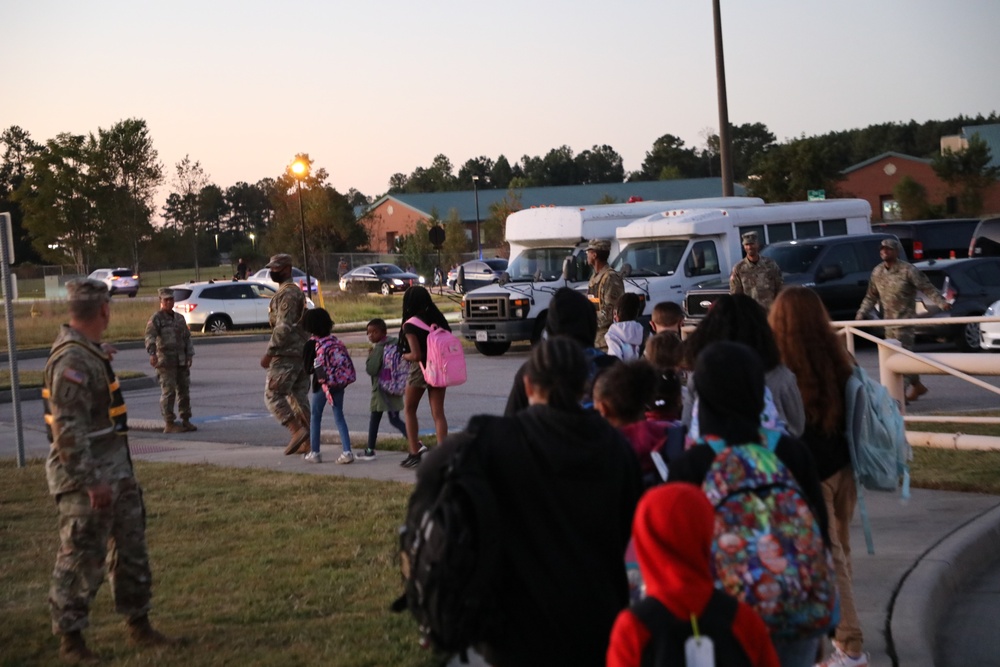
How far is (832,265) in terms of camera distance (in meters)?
19.9

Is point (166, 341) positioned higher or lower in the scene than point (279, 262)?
lower

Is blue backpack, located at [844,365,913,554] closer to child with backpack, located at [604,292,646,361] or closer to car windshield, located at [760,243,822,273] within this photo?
child with backpack, located at [604,292,646,361]

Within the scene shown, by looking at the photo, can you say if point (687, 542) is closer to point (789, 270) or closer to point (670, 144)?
point (789, 270)

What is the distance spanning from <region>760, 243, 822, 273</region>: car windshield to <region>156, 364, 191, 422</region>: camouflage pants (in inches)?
406

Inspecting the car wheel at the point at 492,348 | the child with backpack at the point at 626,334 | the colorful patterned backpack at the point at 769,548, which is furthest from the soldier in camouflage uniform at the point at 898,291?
the colorful patterned backpack at the point at 769,548

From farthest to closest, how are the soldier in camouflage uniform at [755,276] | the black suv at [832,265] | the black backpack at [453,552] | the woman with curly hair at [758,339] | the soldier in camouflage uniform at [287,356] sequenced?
the black suv at [832,265], the soldier in camouflage uniform at [755,276], the soldier in camouflage uniform at [287,356], the woman with curly hair at [758,339], the black backpack at [453,552]

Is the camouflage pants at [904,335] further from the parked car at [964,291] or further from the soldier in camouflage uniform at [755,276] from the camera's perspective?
the parked car at [964,291]

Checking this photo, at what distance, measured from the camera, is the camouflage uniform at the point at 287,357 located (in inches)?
464

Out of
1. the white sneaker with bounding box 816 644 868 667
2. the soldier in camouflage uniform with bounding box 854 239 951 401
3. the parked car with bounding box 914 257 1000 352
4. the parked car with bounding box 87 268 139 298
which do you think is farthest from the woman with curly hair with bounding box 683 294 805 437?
the parked car with bounding box 87 268 139 298

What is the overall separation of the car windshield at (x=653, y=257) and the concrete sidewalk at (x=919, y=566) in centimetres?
1126

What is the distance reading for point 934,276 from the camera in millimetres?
19859

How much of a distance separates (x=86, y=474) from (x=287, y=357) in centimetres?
633

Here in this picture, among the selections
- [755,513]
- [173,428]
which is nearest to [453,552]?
[755,513]

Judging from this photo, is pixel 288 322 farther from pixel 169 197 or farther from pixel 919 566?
pixel 169 197
